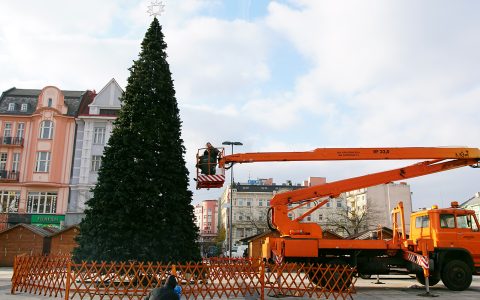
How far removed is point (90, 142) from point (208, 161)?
32.9 meters

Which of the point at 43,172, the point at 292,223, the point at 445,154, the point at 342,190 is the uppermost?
the point at 43,172

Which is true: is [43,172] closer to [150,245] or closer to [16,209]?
[16,209]

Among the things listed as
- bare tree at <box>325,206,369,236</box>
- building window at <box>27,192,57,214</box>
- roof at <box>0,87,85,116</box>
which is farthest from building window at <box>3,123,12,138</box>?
bare tree at <box>325,206,369,236</box>

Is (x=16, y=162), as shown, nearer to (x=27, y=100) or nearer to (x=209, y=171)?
(x=27, y=100)

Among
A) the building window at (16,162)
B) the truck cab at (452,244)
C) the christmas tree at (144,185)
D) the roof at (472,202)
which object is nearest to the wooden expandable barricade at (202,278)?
the christmas tree at (144,185)

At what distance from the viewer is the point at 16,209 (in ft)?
144

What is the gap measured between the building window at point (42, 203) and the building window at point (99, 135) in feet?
23.9

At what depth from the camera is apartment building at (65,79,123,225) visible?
44156 mm

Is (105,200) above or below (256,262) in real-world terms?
above

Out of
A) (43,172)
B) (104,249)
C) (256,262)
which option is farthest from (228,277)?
(43,172)

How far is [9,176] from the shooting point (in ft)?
146

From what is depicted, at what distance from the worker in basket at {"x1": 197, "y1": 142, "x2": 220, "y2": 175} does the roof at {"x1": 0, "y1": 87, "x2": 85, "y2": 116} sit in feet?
115

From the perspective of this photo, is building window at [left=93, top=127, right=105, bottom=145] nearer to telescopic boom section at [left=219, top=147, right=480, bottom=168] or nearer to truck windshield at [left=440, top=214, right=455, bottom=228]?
telescopic boom section at [left=219, top=147, right=480, bottom=168]

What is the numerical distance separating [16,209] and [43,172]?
4729 mm
